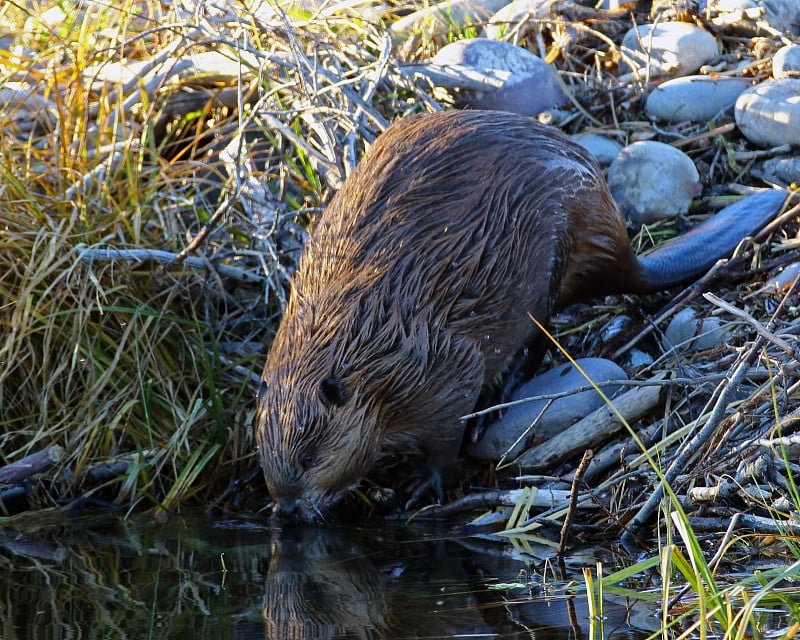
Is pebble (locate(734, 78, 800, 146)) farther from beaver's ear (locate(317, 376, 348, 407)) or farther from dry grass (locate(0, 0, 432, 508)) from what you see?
beaver's ear (locate(317, 376, 348, 407))

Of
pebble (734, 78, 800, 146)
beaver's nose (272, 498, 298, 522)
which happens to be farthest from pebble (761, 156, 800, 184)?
beaver's nose (272, 498, 298, 522)

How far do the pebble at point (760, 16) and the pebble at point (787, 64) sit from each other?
1.21ft

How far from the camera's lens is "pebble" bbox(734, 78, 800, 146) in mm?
4473

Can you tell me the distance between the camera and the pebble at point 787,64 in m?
4.69

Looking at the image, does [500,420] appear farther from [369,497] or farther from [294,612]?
[294,612]

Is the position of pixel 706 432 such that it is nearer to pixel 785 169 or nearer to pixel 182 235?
pixel 785 169

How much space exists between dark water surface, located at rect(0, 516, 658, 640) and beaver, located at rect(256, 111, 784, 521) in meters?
0.28

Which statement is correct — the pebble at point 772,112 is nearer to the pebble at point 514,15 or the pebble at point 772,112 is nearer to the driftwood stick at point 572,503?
the pebble at point 514,15

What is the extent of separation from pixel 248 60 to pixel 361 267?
1776mm

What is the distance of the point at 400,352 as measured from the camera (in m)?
3.40

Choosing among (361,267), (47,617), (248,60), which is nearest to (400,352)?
(361,267)

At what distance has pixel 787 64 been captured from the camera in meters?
4.71

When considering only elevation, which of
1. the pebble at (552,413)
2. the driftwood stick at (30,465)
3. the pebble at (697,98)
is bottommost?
the driftwood stick at (30,465)

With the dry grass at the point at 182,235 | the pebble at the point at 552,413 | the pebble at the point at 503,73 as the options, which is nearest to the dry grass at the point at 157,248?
Answer: the dry grass at the point at 182,235
